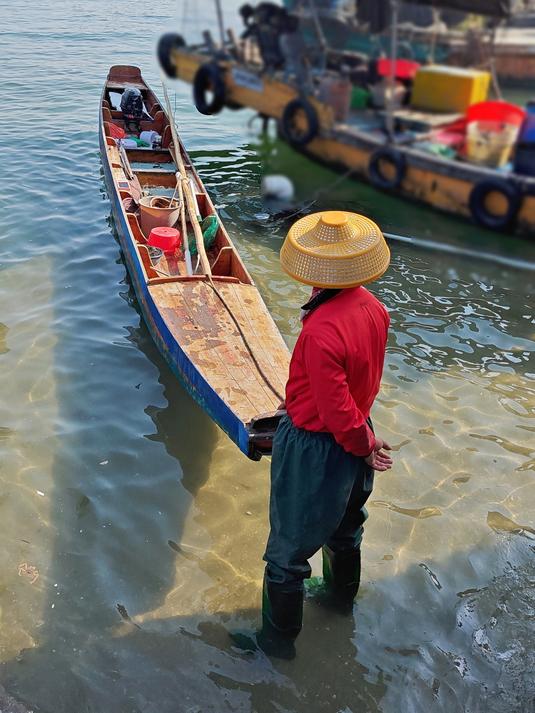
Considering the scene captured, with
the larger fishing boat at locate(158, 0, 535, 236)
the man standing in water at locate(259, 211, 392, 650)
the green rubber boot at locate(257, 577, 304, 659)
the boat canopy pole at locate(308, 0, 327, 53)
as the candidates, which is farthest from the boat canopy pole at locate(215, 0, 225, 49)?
the green rubber boot at locate(257, 577, 304, 659)

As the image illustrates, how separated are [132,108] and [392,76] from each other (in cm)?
1057

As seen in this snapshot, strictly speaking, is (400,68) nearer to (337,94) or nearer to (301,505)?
(337,94)

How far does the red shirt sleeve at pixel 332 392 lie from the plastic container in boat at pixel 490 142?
49.6 inches

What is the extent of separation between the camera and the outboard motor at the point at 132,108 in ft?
35.2

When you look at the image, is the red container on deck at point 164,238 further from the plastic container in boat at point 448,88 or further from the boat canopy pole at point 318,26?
the plastic container in boat at point 448,88

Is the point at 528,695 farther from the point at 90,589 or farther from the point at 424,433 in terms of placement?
the point at 90,589

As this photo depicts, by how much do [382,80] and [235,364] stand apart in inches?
127

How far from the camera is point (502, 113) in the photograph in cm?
120

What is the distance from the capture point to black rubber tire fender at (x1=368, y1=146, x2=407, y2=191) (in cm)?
132

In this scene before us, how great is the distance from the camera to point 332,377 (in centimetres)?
246

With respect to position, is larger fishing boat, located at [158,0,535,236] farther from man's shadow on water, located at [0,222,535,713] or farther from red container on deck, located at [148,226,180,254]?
red container on deck, located at [148,226,180,254]

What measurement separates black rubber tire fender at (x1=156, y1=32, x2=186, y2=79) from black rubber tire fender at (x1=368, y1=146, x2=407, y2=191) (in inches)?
24.8

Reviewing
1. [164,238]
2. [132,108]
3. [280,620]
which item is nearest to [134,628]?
[280,620]

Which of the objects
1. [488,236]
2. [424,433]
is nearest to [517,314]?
[424,433]
